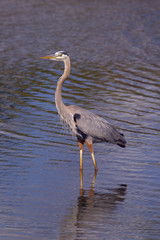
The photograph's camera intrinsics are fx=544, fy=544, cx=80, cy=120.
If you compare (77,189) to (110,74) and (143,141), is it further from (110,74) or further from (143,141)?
(110,74)

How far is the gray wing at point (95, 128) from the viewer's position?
402 inches

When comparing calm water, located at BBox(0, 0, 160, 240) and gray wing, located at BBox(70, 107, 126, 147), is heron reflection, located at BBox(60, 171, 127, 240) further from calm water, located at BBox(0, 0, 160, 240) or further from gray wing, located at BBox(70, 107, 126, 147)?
gray wing, located at BBox(70, 107, 126, 147)

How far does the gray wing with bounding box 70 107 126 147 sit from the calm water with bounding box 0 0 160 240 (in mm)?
465

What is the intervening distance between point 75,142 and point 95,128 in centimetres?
156

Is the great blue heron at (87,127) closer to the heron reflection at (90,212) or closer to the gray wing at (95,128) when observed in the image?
the gray wing at (95,128)

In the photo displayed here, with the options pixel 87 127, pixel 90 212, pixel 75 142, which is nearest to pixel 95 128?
pixel 87 127

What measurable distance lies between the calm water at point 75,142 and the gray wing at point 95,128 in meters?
0.46

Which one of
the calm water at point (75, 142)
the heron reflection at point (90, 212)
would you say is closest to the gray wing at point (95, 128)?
the calm water at point (75, 142)

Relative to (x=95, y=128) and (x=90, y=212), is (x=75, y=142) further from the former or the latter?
(x=90, y=212)

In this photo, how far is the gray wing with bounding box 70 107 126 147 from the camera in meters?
10.2

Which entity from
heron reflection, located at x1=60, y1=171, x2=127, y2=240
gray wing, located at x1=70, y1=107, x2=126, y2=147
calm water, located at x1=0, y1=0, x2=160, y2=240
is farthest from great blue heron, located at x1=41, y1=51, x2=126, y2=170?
heron reflection, located at x1=60, y1=171, x2=127, y2=240

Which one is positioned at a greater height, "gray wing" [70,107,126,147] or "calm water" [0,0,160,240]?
"gray wing" [70,107,126,147]

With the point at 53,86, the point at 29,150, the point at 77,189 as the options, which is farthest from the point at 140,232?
the point at 53,86

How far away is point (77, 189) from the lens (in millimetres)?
9156
